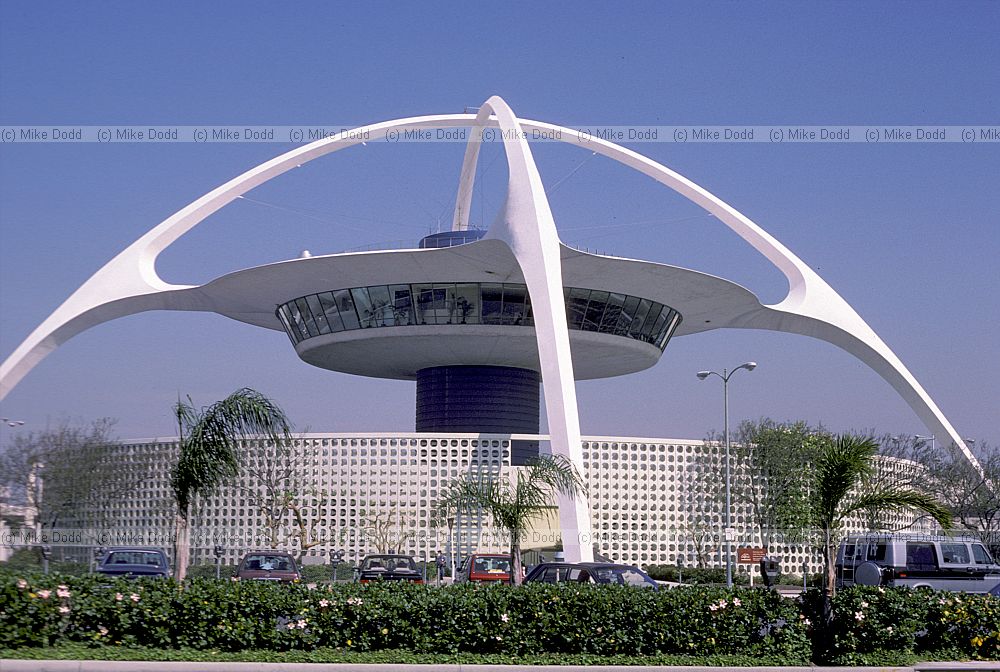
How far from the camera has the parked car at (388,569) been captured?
31.1 meters

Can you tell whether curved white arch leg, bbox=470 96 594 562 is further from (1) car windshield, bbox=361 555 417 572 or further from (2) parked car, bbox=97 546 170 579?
(2) parked car, bbox=97 546 170 579

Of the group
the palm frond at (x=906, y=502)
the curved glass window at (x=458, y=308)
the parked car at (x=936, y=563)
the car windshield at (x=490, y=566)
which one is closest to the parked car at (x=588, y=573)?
the palm frond at (x=906, y=502)

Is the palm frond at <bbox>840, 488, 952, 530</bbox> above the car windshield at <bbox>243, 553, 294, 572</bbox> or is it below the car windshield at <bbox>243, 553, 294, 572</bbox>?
above

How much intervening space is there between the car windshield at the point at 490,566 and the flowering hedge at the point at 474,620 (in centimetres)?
1484

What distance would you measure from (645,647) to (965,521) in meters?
35.2

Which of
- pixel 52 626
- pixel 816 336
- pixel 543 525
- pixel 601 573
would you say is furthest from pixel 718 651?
pixel 816 336

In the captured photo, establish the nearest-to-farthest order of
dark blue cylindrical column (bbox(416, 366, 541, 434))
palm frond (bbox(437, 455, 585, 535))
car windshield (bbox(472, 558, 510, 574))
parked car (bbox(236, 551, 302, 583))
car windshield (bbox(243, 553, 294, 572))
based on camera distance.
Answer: palm frond (bbox(437, 455, 585, 535))
parked car (bbox(236, 551, 302, 583))
car windshield (bbox(243, 553, 294, 572))
car windshield (bbox(472, 558, 510, 574))
dark blue cylindrical column (bbox(416, 366, 541, 434))

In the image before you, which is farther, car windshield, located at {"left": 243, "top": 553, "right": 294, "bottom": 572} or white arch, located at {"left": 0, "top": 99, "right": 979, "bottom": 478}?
white arch, located at {"left": 0, "top": 99, "right": 979, "bottom": 478}

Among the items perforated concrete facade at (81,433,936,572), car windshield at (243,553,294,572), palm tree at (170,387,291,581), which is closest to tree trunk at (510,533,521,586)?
palm tree at (170,387,291,581)

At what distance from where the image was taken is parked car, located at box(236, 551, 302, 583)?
29.9 m

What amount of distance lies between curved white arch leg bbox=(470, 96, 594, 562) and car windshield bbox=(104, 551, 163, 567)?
11754mm

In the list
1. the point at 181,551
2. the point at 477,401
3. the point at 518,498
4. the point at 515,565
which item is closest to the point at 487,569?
the point at 518,498

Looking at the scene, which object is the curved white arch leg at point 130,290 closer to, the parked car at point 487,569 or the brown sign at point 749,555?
the parked car at point 487,569

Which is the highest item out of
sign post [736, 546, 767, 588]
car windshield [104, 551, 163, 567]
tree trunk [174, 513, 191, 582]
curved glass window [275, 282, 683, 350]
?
curved glass window [275, 282, 683, 350]
